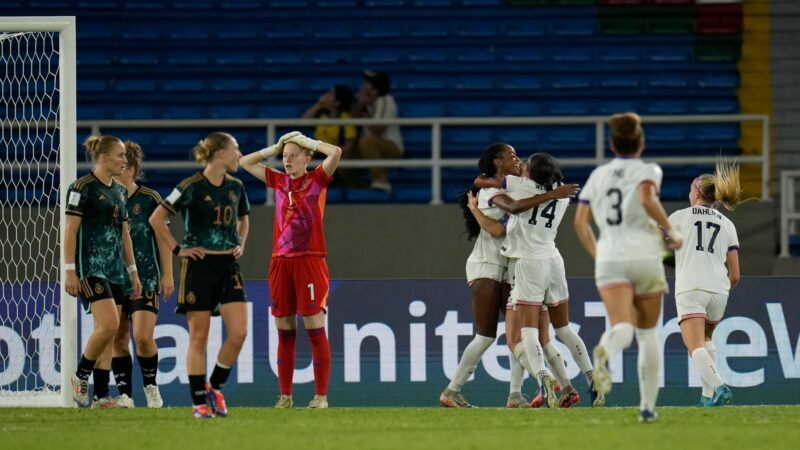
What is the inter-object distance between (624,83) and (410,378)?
681 cm

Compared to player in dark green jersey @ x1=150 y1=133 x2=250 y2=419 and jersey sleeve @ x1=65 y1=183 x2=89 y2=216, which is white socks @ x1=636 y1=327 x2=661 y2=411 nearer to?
player in dark green jersey @ x1=150 y1=133 x2=250 y2=419

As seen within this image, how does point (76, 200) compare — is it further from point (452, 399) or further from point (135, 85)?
point (135, 85)

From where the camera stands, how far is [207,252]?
8.15 meters

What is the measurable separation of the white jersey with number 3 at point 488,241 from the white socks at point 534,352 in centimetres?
66

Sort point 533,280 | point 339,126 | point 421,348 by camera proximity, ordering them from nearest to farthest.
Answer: point 533,280 < point 421,348 < point 339,126

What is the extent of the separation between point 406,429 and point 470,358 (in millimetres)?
2416

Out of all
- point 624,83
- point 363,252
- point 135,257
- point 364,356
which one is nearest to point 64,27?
point 135,257

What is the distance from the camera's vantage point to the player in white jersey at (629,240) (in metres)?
7.25

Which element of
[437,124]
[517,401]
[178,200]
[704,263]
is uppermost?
[437,124]

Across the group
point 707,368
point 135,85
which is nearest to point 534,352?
point 707,368

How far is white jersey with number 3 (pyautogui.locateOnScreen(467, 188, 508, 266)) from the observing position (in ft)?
32.7

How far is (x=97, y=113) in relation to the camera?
16.7 meters

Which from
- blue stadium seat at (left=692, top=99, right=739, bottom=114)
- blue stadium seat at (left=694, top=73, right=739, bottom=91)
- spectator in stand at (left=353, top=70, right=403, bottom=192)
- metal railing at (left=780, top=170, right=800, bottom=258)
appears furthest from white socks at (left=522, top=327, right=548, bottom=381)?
blue stadium seat at (left=694, top=73, right=739, bottom=91)

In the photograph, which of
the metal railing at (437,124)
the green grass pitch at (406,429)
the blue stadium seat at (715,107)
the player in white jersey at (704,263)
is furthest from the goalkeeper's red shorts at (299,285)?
the blue stadium seat at (715,107)
